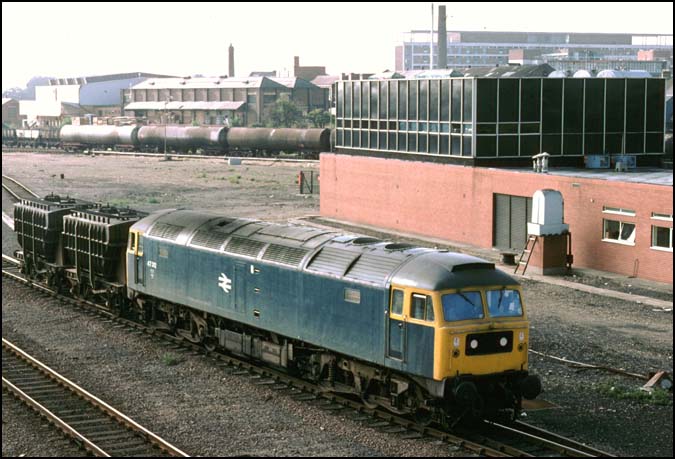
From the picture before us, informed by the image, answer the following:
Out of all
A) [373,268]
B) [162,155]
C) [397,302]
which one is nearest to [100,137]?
[162,155]

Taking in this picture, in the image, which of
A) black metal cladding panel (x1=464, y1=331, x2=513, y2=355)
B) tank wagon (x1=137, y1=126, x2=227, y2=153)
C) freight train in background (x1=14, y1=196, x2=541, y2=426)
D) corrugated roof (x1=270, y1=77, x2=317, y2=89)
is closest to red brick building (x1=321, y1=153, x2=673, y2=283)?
freight train in background (x1=14, y1=196, x2=541, y2=426)

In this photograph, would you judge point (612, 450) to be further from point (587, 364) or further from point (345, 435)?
point (587, 364)

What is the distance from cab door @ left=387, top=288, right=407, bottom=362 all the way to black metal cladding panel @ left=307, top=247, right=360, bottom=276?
5.40 feet

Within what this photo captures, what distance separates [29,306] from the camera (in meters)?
31.0

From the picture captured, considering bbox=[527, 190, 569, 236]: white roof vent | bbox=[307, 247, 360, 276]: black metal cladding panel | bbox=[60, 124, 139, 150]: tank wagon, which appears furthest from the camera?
bbox=[60, 124, 139, 150]: tank wagon

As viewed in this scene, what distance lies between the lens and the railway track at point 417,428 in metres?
16.0

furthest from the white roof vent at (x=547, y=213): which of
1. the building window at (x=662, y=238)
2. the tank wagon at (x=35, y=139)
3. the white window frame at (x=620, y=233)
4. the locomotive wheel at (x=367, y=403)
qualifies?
the tank wagon at (x=35, y=139)

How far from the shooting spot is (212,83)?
15012cm

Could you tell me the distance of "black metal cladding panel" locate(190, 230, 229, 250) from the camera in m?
22.7

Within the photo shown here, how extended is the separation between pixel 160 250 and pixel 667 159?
34.1 m

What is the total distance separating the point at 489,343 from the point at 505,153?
28416 mm

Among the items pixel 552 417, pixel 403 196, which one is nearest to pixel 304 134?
pixel 403 196

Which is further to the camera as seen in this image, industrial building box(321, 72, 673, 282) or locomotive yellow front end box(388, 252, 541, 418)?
industrial building box(321, 72, 673, 282)

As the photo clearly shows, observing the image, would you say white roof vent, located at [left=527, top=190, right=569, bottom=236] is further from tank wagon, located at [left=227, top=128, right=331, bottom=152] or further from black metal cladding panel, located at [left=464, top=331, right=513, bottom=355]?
tank wagon, located at [left=227, top=128, right=331, bottom=152]
